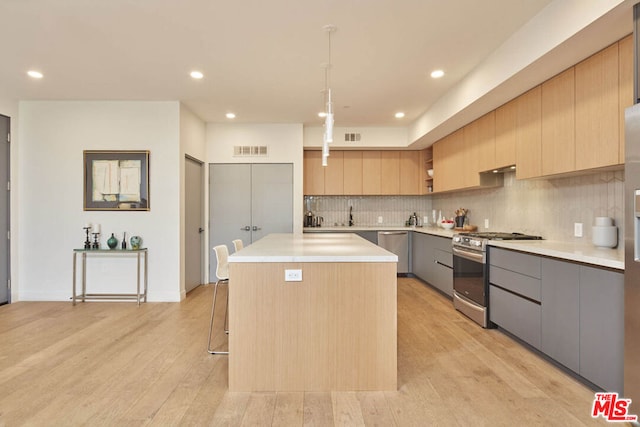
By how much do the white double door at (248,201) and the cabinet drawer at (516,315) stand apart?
329 centimetres

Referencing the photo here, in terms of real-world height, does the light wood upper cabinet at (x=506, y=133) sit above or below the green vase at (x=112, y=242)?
above

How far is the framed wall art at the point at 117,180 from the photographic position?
4.67 m

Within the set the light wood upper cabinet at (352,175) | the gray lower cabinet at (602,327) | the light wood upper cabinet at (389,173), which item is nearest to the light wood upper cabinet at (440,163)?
the light wood upper cabinet at (389,173)

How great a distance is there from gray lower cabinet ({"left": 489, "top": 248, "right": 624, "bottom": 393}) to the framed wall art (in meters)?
4.24

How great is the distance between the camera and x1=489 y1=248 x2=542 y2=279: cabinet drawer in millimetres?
2791

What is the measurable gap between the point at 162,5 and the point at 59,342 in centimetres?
290

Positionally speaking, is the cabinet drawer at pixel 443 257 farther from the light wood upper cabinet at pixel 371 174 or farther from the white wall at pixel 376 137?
the white wall at pixel 376 137

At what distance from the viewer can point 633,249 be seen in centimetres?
190

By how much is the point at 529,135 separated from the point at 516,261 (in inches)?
46.8

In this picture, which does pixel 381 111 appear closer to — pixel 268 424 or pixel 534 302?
pixel 534 302

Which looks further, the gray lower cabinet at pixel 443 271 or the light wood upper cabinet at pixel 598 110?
the gray lower cabinet at pixel 443 271

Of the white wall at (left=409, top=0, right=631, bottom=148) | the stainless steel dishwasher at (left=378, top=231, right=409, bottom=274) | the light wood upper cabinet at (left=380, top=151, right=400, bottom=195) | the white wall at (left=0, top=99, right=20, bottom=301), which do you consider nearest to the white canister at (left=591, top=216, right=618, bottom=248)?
the white wall at (left=409, top=0, right=631, bottom=148)

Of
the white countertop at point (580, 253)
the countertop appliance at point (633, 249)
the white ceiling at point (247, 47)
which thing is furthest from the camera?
the white ceiling at point (247, 47)

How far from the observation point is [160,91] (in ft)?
14.1
